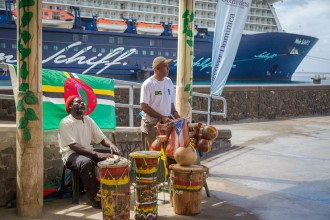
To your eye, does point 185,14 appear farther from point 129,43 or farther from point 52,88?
point 129,43

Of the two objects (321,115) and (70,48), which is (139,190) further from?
(70,48)

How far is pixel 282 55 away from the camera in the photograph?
137 ft

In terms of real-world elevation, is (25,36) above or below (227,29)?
below

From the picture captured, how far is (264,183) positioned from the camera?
17.3 feet

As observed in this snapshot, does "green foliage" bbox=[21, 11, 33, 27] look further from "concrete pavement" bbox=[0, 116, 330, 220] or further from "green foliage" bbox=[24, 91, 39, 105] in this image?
"concrete pavement" bbox=[0, 116, 330, 220]

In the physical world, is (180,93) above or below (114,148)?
above

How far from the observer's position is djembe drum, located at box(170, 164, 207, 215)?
3916mm

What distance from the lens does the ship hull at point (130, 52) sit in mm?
31078

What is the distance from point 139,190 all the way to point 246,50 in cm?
3648

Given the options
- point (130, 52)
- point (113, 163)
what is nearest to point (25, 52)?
point (113, 163)

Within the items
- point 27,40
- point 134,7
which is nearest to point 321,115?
point 27,40

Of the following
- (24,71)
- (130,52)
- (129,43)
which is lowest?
(24,71)

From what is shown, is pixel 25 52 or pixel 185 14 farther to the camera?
pixel 185 14

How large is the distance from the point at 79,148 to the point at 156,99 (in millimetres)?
1142
